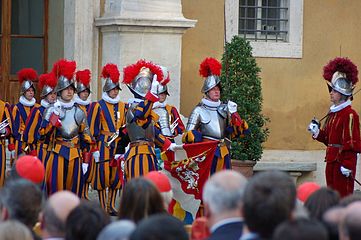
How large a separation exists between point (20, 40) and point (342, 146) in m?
5.61

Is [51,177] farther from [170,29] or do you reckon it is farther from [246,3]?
[246,3]

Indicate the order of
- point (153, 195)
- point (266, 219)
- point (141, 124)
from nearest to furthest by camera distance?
point (266, 219) → point (153, 195) → point (141, 124)

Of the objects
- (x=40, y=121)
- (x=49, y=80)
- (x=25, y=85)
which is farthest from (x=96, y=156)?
(x=25, y=85)

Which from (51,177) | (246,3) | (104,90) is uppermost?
(246,3)

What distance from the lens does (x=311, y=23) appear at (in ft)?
55.5

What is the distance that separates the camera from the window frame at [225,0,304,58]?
651 inches

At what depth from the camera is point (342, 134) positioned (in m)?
13.1

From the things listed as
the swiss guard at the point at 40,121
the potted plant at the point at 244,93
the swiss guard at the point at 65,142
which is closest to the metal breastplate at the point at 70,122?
the swiss guard at the point at 65,142

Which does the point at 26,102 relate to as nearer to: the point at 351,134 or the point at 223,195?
the point at 351,134

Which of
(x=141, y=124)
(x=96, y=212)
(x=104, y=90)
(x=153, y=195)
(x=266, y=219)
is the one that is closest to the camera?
(x=266, y=219)

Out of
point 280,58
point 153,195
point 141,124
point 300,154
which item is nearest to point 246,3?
A: point 280,58

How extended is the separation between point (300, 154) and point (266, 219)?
11.3m

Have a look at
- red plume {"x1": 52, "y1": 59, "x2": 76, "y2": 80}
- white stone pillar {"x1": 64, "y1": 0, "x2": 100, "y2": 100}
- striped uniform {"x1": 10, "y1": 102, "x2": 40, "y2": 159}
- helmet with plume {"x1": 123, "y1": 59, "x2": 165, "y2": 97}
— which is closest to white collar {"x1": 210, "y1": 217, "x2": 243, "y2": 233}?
helmet with plume {"x1": 123, "y1": 59, "x2": 165, "y2": 97}

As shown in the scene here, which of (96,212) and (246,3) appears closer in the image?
(96,212)
